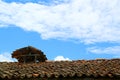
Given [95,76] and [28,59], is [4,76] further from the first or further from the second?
[28,59]

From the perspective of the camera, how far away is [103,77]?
17.7 meters

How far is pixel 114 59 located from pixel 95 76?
481cm

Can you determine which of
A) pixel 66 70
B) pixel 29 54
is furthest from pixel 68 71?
pixel 29 54

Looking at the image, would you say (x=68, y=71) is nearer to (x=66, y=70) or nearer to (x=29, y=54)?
(x=66, y=70)

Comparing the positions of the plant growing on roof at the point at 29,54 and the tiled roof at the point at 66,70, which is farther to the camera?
the plant growing on roof at the point at 29,54

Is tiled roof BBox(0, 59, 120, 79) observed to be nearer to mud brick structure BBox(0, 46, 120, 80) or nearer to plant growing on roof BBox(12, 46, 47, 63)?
mud brick structure BBox(0, 46, 120, 80)

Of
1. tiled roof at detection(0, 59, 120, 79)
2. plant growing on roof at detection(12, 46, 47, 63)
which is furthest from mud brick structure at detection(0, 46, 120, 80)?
plant growing on roof at detection(12, 46, 47, 63)

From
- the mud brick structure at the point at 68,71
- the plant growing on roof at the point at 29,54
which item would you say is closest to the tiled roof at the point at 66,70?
the mud brick structure at the point at 68,71

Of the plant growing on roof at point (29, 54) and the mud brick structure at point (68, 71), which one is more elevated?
the plant growing on roof at point (29, 54)

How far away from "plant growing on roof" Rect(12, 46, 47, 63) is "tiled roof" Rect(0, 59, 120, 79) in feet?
9.68

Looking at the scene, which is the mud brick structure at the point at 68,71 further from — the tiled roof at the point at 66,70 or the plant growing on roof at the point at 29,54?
the plant growing on roof at the point at 29,54

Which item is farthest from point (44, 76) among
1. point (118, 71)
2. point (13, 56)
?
point (13, 56)

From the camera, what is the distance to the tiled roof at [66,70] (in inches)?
698

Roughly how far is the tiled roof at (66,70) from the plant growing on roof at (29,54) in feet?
9.68
